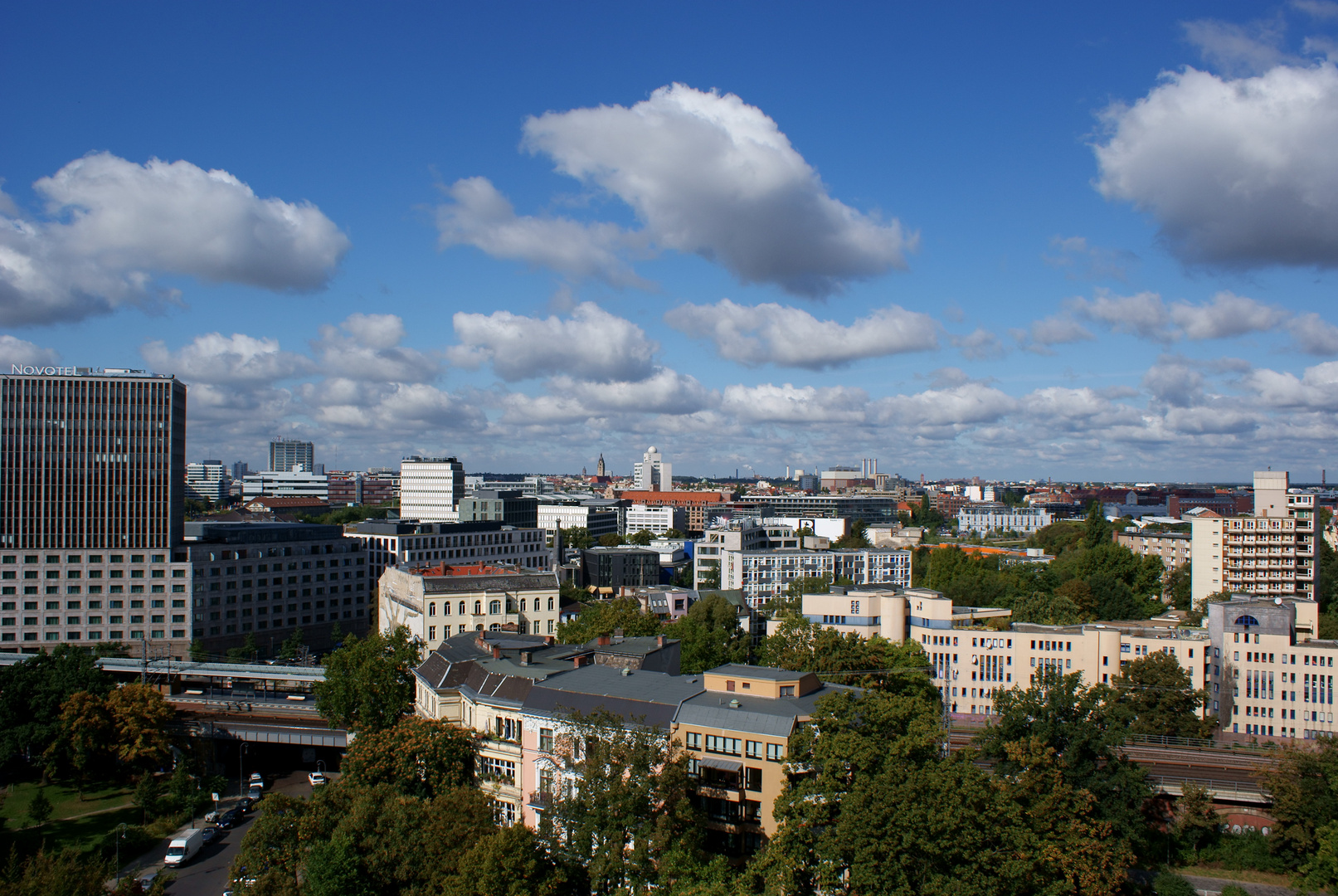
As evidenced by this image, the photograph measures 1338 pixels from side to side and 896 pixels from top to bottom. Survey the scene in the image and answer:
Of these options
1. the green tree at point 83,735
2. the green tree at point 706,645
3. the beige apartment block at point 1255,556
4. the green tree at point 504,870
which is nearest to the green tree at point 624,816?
the green tree at point 504,870

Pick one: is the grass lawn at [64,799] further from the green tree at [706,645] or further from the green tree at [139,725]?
the green tree at [706,645]

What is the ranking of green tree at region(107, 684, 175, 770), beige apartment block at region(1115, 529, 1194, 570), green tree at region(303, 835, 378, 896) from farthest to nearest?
beige apartment block at region(1115, 529, 1194, 570) < green tree at region(107, 684, 175, 770) < green tree at region(303, 835, 378, 896)

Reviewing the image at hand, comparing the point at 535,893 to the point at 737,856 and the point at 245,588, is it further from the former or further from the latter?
the point at 245,588

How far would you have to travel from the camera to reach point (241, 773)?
7406 cm

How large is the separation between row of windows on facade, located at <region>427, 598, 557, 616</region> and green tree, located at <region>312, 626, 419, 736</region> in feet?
25.3

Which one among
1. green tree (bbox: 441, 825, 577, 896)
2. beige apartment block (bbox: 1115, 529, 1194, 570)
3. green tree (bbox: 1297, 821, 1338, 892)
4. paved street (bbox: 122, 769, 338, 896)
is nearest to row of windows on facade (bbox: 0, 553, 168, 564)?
paved street (bbox: 122, 769, 338, 896)

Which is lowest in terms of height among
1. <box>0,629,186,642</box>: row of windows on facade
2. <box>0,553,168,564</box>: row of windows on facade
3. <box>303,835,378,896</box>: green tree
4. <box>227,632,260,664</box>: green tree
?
<box>227,632,260,664</box>: green tree

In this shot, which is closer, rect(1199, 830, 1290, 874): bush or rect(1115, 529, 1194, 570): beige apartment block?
rect(1199, 830, 1290, 874): bush

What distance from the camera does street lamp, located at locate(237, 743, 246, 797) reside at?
235ft

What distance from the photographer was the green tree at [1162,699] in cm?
7075

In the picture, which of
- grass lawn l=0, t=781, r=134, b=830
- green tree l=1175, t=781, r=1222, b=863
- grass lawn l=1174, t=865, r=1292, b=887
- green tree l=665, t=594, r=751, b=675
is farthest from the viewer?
green tree l=665, t=594, r=751, b=675

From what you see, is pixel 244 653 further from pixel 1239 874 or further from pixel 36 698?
pixel 1239 874

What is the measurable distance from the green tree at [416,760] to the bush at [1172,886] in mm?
39721

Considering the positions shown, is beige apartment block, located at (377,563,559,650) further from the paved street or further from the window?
the window
